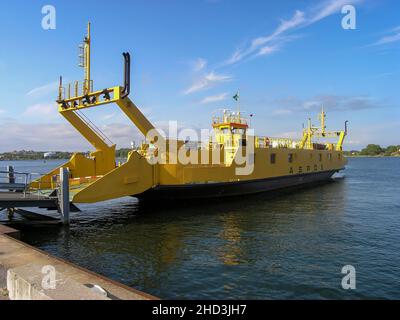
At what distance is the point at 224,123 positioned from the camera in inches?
943

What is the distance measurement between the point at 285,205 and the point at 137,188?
9.51 m

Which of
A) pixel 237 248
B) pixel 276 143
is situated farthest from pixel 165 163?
pixel 276 143

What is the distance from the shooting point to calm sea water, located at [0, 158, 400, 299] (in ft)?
27.3

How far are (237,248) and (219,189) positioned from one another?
32.3 feet

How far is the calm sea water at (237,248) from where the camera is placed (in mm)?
8328

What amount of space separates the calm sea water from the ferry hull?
2.71ft

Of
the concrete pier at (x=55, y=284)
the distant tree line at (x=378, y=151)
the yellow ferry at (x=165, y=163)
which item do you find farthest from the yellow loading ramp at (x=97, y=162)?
the distant tree line at (x=378, y=151)

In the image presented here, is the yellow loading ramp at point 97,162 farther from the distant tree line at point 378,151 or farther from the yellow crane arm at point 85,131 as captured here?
the distant tree line at point 378,151

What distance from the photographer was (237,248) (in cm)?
1152

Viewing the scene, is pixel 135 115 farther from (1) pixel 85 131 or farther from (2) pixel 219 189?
(2) pixel 219 189

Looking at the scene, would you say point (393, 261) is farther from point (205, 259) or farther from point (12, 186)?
point (12, 186)

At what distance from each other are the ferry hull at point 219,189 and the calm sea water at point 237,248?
0.82 metres

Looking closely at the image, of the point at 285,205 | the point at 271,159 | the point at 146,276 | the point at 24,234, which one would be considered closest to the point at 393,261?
the point at 146,276

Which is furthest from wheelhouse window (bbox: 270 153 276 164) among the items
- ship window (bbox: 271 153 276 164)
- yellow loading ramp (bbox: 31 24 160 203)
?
yellow loading ramp (bbox: 31 24 160 203)
